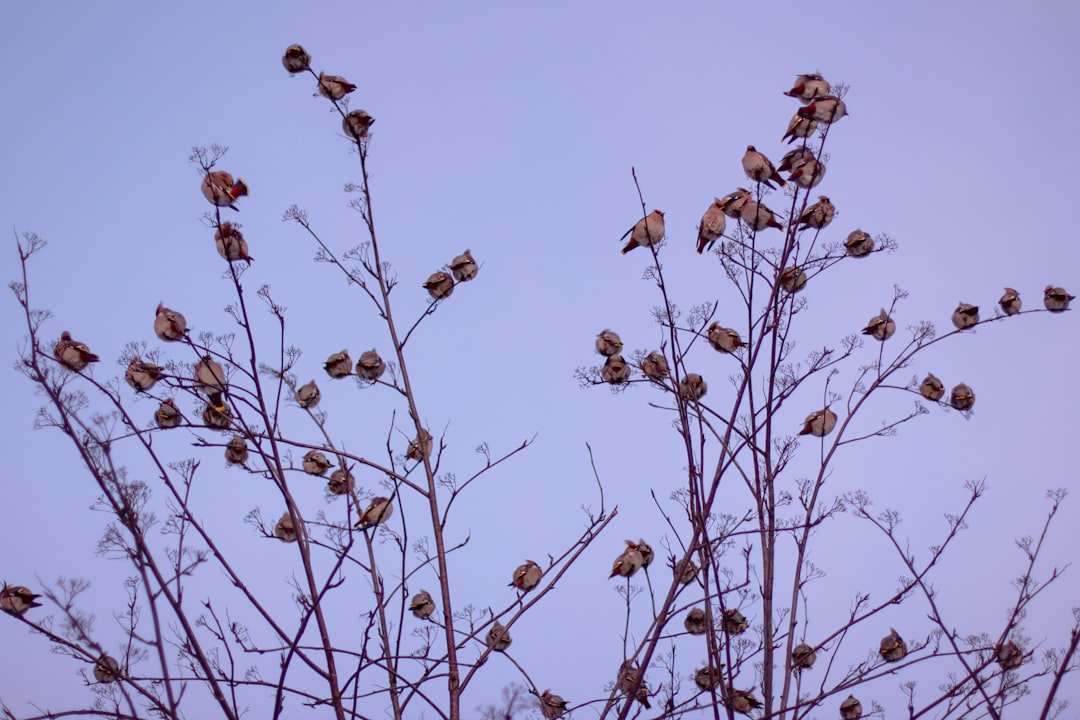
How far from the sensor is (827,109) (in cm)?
357

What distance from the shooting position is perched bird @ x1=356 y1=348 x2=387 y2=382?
3.76 meters

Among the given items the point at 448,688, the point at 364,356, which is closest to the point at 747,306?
the point at 364,356

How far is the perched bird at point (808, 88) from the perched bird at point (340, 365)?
6.74ft

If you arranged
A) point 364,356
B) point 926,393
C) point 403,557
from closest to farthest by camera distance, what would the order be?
point 403,557 → point 364,356 → point 926,393

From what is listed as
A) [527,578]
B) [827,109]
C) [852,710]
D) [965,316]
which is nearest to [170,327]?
[527,578]

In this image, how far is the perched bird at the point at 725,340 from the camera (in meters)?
4.00

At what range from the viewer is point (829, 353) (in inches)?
157

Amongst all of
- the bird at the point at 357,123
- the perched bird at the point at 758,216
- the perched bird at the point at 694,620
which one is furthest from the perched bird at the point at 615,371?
the bird at the point at 357,123

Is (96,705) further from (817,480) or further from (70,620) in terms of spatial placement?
(817,480)

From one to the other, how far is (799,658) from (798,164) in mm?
1929

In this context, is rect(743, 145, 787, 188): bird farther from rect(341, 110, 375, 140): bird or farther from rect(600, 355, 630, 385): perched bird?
rect(341, 110, 375, 140): bird

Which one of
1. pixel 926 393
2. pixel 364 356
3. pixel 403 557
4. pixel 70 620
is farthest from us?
pixel 926 393

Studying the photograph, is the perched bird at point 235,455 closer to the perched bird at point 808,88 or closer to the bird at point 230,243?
the bird at point 230,243

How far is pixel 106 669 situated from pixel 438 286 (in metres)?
1.79
